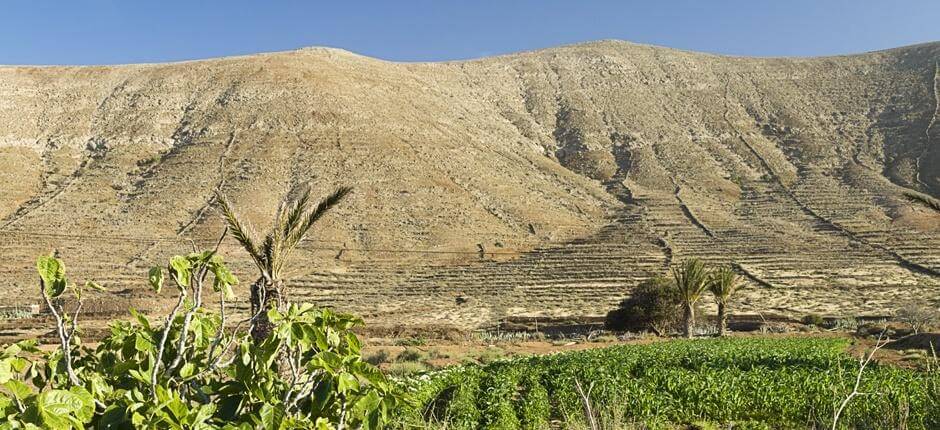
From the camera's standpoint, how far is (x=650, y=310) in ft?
90.4

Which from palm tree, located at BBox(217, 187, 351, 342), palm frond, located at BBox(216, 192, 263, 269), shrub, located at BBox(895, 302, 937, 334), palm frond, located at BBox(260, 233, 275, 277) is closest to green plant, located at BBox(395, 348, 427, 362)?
palm tree, located at BBox(217, 187, 351, 342)

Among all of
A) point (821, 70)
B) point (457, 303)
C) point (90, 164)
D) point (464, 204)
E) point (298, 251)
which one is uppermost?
point (821, 70)

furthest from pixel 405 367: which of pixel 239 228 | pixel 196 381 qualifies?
pixel 196 381

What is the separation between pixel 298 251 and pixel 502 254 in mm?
14093

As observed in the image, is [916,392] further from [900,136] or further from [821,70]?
[821,70]

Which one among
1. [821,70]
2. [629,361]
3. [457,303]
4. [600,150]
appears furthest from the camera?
[821,70]

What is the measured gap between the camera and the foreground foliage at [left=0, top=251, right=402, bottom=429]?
2.64m

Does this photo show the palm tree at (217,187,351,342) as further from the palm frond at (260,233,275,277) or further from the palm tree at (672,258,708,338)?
the palm tree at (672,258,708,338)

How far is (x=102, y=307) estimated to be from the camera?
99.0 feet

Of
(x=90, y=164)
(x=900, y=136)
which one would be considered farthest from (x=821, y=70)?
(x=90, y=164)

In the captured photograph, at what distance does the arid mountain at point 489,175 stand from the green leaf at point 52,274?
2791cm

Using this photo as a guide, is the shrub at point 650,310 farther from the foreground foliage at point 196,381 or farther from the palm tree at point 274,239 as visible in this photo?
the foreground foliage at point 196,381

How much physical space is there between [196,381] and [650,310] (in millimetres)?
25923

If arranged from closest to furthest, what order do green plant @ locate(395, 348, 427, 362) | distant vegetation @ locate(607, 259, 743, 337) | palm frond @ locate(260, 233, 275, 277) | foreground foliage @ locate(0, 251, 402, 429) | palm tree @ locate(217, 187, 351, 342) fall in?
1. foreground foliage @ locate(0, 251, 402, 429)
2. palm tree @ locate(217, 187, 351, 342)
3. palm frond @ locate(260, 233, 275, 277)
4. green plant @ locate(395, 348, 427, 362)
5. distant vegetation @ locate(607, 259, 743, 337)
